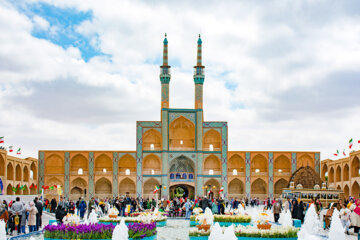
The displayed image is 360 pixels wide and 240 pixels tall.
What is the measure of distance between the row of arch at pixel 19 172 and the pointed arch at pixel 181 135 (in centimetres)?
1409

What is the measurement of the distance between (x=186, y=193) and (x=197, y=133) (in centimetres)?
666

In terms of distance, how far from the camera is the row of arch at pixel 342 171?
1699 inches

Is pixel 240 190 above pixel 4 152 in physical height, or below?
below

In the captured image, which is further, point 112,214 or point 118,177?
point 118,177

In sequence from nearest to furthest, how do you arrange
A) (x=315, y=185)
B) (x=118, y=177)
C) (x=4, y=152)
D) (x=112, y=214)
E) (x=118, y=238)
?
(x=118, y=238) < (x=112, y=214) < (x=4, y=152) < (x=315, y=185) < (x=118, y=177)

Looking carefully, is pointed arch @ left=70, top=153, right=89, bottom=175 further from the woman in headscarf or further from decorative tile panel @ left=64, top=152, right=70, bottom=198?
the woman in headscarf

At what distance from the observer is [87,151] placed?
50.1 m

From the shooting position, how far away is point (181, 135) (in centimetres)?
5116

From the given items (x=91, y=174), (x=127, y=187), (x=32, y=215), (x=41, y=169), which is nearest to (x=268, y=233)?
(x=32, y=215)

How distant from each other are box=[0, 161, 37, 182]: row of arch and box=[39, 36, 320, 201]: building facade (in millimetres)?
1221

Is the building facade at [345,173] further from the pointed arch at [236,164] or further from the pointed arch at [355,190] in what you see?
the pointed arch at [236,164]

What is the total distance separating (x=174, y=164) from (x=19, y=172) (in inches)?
601

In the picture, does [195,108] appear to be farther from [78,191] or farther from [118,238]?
[118,238]

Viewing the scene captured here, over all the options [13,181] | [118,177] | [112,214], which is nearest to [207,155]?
[118,177]
